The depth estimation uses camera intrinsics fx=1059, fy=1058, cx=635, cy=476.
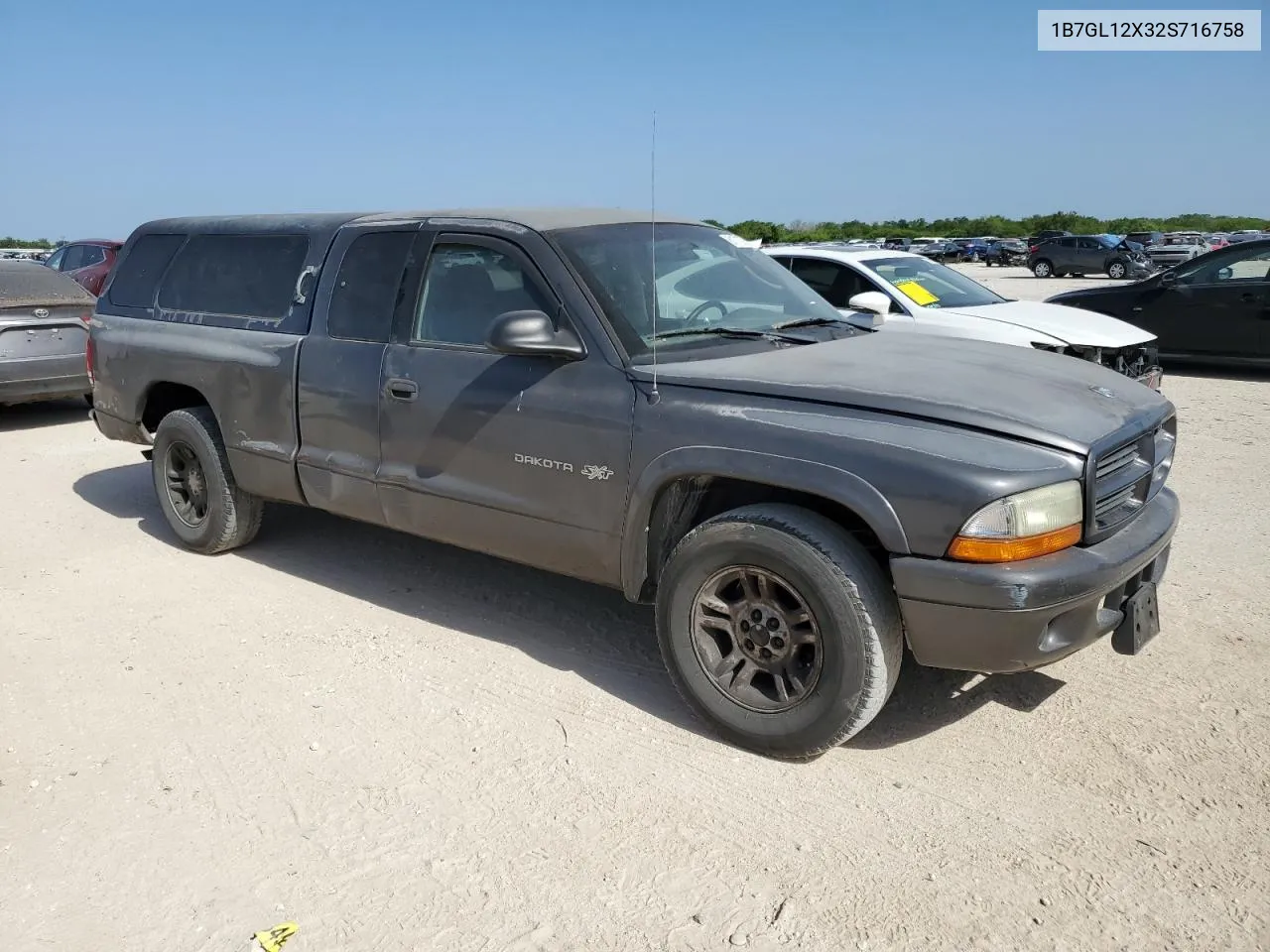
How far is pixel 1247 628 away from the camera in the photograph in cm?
453

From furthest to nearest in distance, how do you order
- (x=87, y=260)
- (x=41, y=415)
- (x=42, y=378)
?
(x=87, y=260) < (x=41, y=415) < (x=42, y=378)

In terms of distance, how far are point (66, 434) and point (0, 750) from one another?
674 cm

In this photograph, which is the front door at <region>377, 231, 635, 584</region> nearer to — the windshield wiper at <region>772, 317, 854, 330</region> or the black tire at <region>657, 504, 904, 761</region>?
the black tire at <region>657, 504, 904, 761</region>

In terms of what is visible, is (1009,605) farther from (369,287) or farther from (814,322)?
(369,287)

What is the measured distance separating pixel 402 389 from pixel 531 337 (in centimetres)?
87

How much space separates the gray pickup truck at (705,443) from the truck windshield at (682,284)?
0.6 inches

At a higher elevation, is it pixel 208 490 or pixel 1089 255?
pixel 1089 255

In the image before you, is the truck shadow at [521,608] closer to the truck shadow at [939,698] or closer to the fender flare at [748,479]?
the truck shadow at [939,698]

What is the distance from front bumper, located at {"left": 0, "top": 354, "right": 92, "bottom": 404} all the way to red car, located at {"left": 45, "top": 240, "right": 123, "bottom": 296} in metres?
7.20

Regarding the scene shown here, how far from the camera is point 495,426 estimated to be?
4.24m

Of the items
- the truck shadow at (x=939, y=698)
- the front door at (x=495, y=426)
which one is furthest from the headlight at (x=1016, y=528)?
the front door at (x=495, y=426)

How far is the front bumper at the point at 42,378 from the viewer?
30.9 feet

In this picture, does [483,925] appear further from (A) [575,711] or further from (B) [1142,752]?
(B) [1142,752]

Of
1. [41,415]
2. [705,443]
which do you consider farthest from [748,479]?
[41,415]
